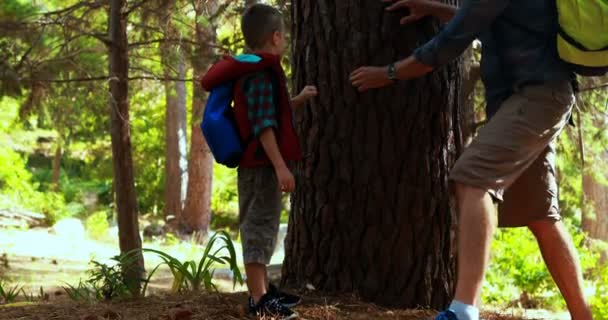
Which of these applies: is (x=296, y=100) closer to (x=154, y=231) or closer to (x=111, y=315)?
(x=111, y=315)

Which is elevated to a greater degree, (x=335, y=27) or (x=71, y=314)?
(x=335, y=27)

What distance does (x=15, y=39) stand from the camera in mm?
9844

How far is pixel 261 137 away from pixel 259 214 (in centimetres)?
37

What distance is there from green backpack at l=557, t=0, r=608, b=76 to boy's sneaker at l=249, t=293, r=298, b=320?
1590mm

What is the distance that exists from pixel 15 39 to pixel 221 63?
6.86 metres

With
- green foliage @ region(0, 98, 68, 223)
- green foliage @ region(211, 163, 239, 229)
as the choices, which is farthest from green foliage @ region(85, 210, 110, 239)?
green foliage @ region(211, 163, 239, 229)

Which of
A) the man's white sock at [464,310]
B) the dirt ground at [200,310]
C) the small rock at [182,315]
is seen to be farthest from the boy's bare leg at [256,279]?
the man's white sock at [464,310]

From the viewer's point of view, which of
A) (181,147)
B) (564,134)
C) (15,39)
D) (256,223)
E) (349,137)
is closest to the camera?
(256,223)

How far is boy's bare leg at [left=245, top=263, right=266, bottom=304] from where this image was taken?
3742 millimetres

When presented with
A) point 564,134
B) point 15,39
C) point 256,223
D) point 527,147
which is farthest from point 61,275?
point 527,147

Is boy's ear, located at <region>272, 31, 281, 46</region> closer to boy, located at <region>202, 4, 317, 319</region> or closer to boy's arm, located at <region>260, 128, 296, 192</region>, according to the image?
boy, located at <region>202, 4, 317, 319</region>

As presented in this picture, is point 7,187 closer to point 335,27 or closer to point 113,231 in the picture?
point 113,231

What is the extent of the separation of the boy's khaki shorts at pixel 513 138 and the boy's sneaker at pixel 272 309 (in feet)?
3.05

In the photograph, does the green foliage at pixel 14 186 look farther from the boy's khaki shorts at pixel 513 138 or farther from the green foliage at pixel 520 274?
the boy's khaki shorts at pixel 513 138
